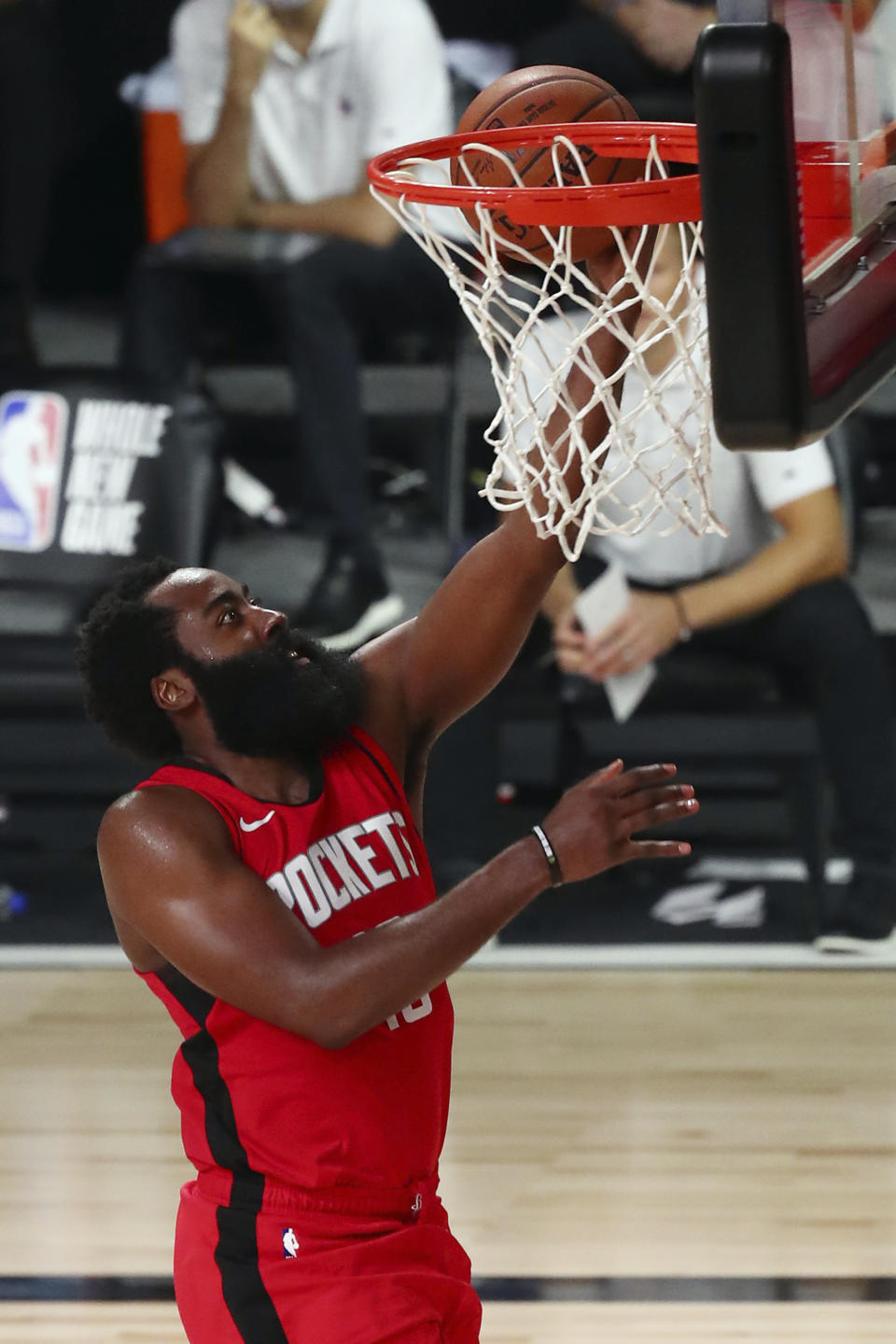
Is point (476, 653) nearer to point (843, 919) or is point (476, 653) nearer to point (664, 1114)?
point (664, 1114)

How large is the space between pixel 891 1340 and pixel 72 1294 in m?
1.47

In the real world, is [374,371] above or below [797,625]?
above

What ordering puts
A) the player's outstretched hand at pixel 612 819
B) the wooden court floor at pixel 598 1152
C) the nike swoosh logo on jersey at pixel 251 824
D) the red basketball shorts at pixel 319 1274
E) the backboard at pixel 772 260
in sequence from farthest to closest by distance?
the wooden court floor at pixel 598 1152 < the nike swoosh logo on jersey at pixel 251 824 < the red basketball shorts at pixel 319 1274 < the player's outstretched hand at pixel 612 819 < the backboard at pixel 772 260

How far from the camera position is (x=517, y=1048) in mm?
4363

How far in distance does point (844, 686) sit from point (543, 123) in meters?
3.35

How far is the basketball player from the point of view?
1784mm

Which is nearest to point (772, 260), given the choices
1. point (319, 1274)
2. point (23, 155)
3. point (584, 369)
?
point (584, 369)

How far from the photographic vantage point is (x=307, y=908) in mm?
1940

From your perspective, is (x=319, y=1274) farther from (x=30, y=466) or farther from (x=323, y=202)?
(x=323, y=202)

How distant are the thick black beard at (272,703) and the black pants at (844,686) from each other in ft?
10.7

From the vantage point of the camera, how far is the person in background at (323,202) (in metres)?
5.58

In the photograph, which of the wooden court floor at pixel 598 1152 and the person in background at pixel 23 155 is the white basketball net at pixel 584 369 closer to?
the wooden court floor at pixel 598 1152

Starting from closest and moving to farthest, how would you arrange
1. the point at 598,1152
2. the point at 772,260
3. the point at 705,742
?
the point at 772,260
the point at 598,1152
the point at 705,742

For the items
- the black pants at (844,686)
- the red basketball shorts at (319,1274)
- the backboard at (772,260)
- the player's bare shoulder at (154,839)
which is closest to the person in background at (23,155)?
the black pants at (844,686)
